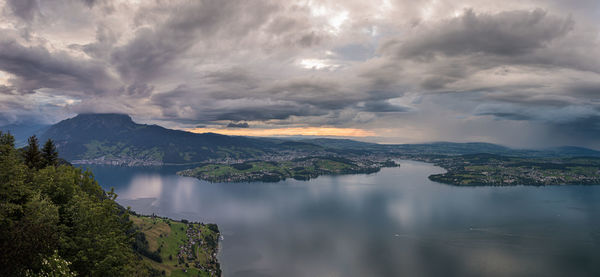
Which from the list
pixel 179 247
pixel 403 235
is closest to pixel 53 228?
pixel 179 247

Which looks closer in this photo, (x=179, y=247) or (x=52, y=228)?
(x=52, y=228)

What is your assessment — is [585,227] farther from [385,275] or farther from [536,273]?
[385,275]

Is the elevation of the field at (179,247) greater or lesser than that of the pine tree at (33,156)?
lesser

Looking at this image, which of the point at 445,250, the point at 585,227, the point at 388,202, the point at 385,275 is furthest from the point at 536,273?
the point at 388,202

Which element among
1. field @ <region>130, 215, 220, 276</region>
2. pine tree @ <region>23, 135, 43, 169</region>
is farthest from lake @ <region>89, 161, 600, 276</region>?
pine tree @ <region>23, 135, 43, 169</region>

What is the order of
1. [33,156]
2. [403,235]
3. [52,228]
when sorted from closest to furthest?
[52,228] < [33,156] < [403,235]

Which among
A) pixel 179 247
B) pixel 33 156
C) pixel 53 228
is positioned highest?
pixel 33 156

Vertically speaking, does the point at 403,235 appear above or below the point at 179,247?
above

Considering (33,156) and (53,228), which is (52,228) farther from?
(33,156)

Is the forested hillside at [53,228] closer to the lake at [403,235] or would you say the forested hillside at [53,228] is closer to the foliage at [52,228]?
the foliage at [52,228]

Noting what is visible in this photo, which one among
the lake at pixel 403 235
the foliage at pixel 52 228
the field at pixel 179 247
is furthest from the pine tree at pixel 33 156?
the lake at pixel 403 235
